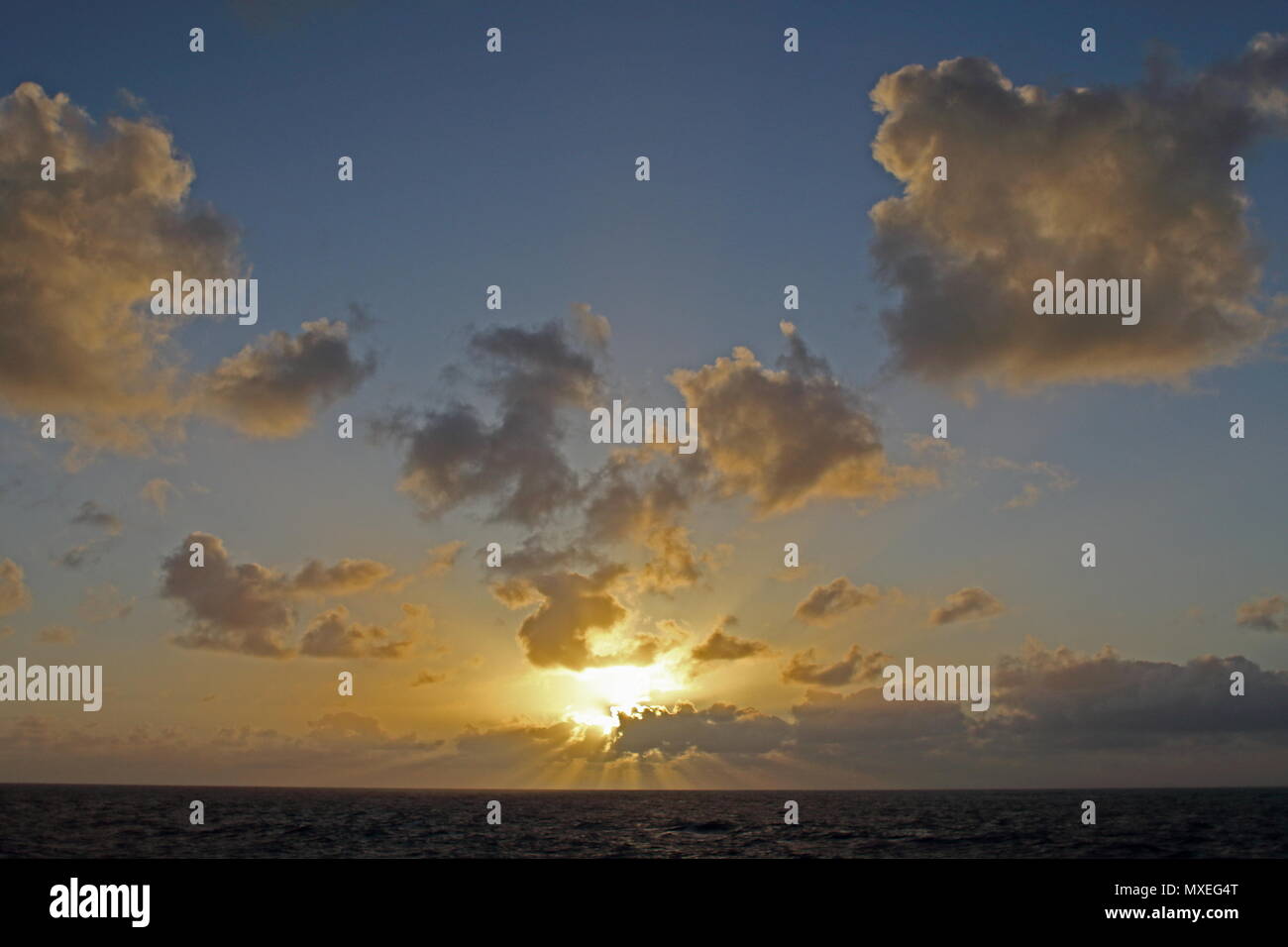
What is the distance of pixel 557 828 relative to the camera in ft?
342
